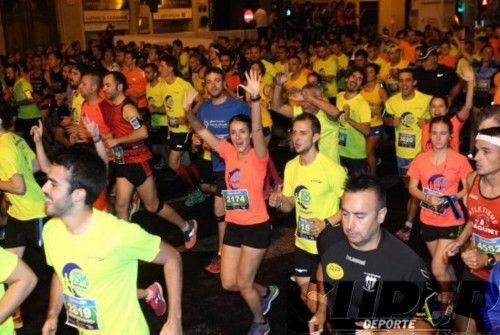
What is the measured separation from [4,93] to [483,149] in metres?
9.39

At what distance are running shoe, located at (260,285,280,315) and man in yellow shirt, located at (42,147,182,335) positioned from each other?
2.11 meters

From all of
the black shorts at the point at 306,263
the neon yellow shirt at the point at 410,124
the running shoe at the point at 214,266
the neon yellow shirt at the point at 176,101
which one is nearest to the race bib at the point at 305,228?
the black shorts at the point at 306,263

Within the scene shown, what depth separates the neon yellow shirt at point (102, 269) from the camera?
315 centimetres

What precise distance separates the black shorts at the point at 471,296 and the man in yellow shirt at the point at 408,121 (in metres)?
2.85

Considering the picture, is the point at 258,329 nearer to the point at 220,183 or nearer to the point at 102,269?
the point at 220,183

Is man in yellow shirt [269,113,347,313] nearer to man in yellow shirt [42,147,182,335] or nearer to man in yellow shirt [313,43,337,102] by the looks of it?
man in yellow shirt [42,147,182,335]

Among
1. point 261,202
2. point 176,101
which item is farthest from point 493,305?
point 176,101

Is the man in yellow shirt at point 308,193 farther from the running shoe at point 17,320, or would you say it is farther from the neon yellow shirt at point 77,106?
the neon yellow shirt at point 77,106

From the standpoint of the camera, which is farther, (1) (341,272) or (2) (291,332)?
(2) (291,332)

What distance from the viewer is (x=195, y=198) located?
8680mm

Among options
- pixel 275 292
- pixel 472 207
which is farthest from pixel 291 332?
pixel 472 207

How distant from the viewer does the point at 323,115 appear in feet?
21.3

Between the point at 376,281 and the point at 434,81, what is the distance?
6725mm

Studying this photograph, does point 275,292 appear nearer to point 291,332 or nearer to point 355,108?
point 291,332
